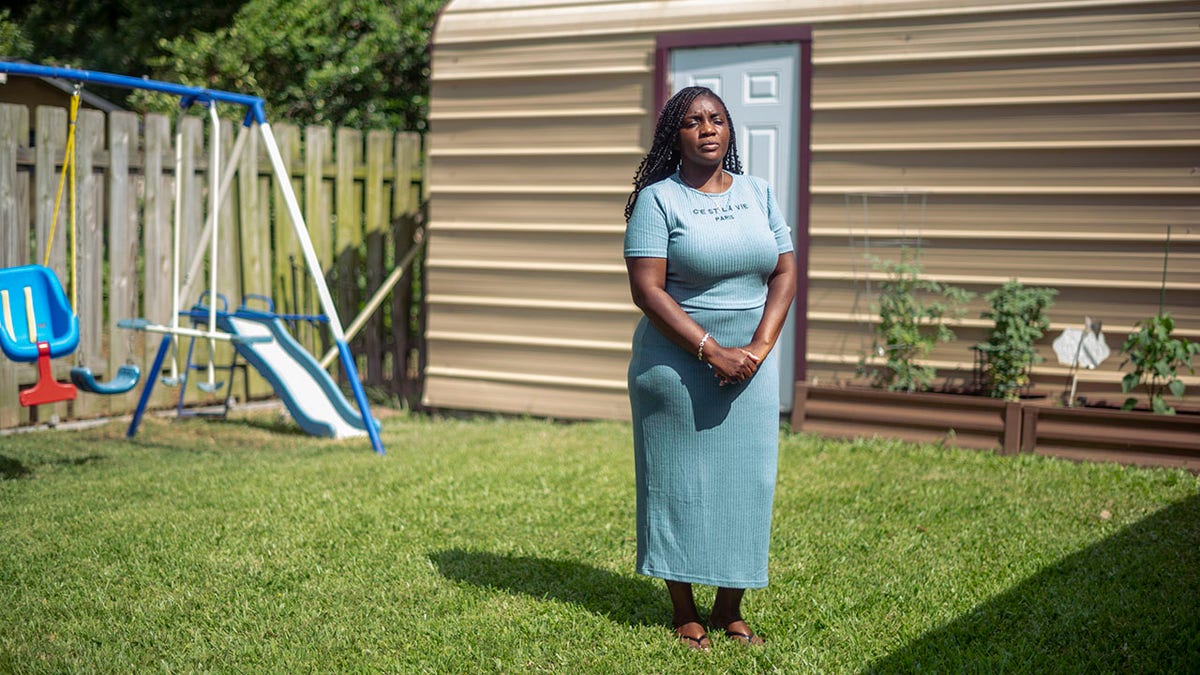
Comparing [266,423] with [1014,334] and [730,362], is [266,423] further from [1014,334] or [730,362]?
[730,362]

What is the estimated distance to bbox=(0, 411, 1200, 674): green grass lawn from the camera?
3617 millimetres

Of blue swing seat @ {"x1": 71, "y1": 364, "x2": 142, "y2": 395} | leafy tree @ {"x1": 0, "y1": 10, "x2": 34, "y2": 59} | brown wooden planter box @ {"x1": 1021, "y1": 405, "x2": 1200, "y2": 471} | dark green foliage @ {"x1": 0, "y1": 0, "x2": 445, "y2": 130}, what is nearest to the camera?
blue swing seat @ {"x1": 71, "y1": 364, "x2": 142, "y2": 395}

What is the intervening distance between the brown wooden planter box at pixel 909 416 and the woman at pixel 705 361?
3.15 meters

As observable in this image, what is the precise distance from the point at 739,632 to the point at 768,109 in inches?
170

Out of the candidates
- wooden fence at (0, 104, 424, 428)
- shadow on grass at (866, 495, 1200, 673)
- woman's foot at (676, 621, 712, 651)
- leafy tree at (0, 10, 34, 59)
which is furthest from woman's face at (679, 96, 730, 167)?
leafy tree at (0, 10, 34, 59)

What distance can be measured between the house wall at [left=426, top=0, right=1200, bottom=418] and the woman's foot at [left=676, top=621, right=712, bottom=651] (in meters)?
3.70

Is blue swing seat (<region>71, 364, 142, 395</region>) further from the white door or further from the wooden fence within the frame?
the white door

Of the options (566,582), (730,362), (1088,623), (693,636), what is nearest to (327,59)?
(566,582)

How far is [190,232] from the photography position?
7918mm

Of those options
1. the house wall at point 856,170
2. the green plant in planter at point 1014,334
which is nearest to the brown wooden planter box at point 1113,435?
the green plant in planter at point 1014,334

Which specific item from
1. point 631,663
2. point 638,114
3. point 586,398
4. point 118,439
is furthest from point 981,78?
point 118,439

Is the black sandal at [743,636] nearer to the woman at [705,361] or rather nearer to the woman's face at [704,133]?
the woman at [705,361]

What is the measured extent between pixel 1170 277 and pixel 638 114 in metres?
3.25

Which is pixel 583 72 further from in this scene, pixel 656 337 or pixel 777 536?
pixel 656 337
